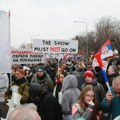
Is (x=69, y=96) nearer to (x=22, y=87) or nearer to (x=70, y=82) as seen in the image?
(x=70, y=82)

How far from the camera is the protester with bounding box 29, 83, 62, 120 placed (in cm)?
512

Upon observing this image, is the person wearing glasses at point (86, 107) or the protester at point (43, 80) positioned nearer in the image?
the person wearing glasses at point (86, 107)

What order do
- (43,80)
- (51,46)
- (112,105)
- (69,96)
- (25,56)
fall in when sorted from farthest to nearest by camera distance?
1. (51,46)
2. (25,56)
3. (43,80)
4. (69,96)
5. (112,105)

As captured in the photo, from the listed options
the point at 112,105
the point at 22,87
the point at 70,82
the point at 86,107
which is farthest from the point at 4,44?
the point at 112,105

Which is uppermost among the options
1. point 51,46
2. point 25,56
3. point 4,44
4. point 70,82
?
point 51,46

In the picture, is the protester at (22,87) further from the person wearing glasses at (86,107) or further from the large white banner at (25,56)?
the large white banner at (25,56)

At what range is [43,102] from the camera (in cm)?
526

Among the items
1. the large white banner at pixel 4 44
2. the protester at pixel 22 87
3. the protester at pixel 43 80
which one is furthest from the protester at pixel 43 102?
the protester at pixel 43 80

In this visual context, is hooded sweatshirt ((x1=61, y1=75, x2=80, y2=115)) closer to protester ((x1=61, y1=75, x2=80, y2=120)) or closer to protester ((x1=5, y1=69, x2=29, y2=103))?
protester ((x1=61, y1=75, x2=80, y2=120))

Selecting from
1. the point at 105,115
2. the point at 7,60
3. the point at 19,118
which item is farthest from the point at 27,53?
the point at 19,118

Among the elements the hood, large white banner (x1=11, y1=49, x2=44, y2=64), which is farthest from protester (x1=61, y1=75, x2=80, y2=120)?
large white banner (x1=11, y1=49, x2=44, y2=64)

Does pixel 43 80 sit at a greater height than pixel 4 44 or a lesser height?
lesser

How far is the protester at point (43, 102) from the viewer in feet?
16.8

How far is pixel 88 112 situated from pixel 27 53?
7515 mm
